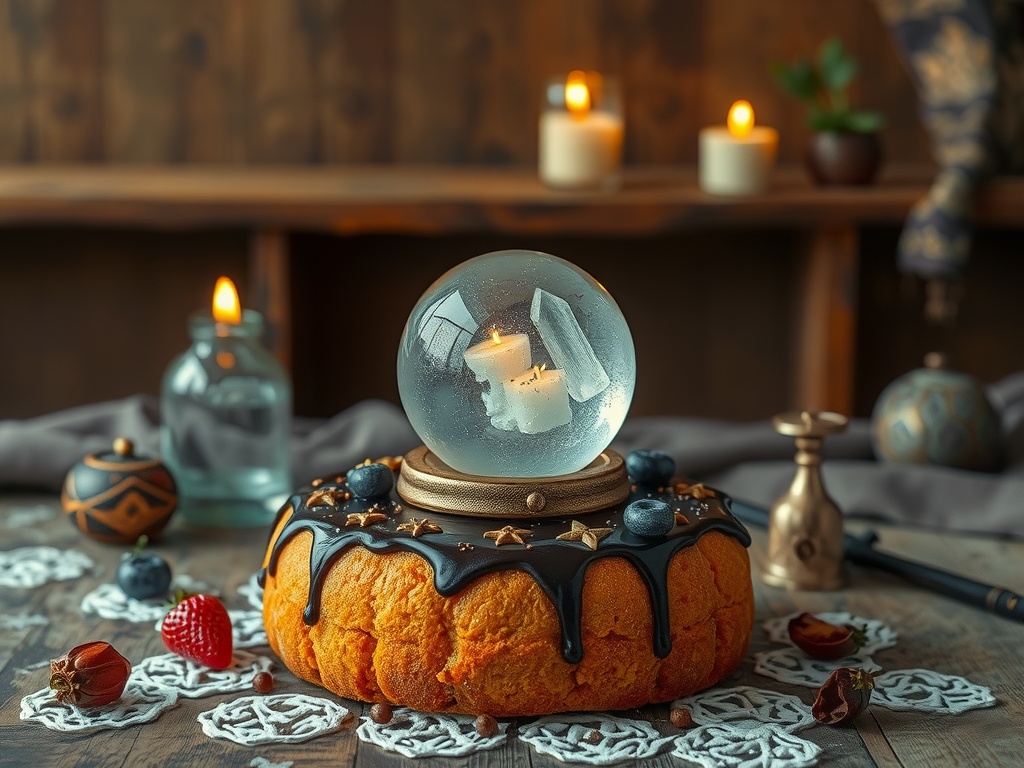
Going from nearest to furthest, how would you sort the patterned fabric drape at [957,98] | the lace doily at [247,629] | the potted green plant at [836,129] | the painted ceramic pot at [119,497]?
1. the lace doily at [247,629]
2. the painted ceramic pot at [119,497]
3. the patterned fabric drape at [957,98]
4. the potted green plant at [836,129]

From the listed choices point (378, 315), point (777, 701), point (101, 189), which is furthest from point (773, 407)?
point (777, 701)

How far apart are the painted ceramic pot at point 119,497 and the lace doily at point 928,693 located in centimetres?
75

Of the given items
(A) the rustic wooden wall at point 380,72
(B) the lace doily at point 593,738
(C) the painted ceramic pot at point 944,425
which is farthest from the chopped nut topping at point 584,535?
(A) the rustic wooden wall at point 380,72

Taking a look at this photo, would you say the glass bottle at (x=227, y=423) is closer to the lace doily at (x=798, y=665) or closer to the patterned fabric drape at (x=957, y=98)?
the lace doily at (x=798, y=665)

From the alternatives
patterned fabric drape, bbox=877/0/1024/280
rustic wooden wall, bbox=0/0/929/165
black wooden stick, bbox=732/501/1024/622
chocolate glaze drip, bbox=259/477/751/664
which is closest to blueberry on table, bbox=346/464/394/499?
chocolate glaze drip, bbox=259/477/751/664

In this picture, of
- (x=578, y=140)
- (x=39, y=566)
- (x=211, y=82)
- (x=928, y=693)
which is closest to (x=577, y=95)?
(x=578, y=140)

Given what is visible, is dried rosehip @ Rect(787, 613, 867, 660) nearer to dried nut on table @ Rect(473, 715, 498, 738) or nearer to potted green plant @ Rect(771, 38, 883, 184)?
dried nut on table @ Rect(473, 715, 498, 738)

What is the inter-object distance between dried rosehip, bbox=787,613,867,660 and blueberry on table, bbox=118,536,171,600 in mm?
576

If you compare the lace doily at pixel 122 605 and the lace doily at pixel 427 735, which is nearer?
the lace doily at pixel 427 735

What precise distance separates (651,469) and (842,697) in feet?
0.85

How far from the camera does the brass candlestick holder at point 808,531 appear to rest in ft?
4.20

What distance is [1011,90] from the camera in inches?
74.9

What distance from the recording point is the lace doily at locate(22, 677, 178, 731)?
0.96 meters

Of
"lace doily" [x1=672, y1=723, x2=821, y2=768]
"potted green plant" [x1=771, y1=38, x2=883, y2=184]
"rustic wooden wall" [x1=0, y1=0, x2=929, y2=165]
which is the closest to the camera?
"lace doily" [x1=672, y1=723, x2=821, y2=768]
